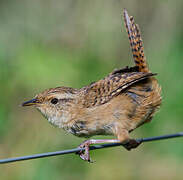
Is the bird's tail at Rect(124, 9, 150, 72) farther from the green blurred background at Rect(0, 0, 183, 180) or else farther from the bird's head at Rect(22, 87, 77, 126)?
the green blurred background at Rect(0, 0, 183, 180)

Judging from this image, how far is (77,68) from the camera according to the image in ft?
19.5

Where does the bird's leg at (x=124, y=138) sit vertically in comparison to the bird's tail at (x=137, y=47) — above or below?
below

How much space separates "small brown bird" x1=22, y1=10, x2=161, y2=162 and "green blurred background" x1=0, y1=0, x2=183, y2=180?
50.8 inches

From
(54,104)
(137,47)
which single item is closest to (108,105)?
(54,104)

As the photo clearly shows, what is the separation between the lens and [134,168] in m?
5.83

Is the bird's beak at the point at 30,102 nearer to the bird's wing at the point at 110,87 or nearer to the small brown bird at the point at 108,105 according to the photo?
the small brown bird at the point at 108,105

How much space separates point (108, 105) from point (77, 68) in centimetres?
202

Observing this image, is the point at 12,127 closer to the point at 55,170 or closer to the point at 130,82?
the point at 55,170

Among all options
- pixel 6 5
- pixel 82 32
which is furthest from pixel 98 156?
pixel 6 5

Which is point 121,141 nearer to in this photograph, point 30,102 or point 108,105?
point 108,105

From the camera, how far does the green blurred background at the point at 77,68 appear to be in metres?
5.44

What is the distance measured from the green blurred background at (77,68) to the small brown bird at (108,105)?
1290mm

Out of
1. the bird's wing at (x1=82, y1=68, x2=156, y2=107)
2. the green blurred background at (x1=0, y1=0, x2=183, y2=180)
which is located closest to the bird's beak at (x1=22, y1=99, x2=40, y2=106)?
the bird's wing at (x1=82, y1=68, x2=156, y2=107)

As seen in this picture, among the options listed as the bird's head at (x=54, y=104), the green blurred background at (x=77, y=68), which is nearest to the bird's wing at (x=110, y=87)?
the bird's head at (x=54, y=104)
